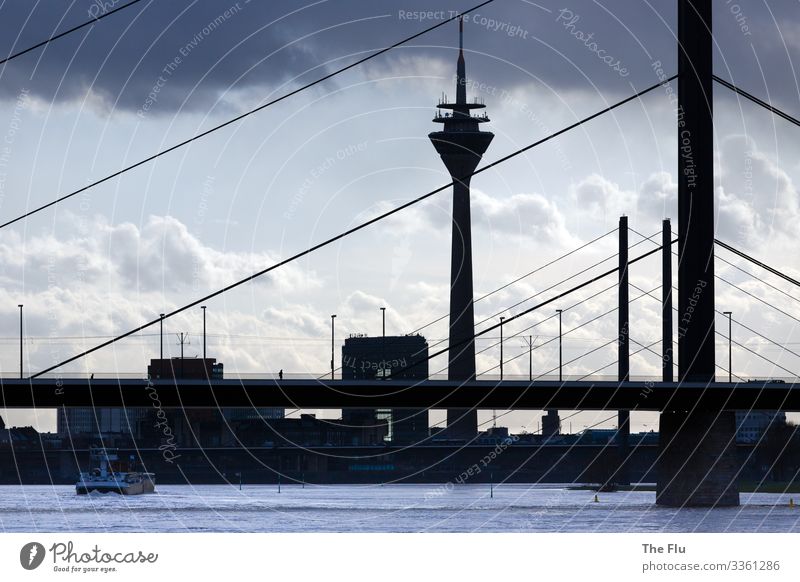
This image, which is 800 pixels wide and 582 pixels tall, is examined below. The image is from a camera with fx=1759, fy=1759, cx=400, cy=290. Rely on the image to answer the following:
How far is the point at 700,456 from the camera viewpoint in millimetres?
63938

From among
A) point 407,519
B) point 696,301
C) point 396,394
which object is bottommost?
point 407,519

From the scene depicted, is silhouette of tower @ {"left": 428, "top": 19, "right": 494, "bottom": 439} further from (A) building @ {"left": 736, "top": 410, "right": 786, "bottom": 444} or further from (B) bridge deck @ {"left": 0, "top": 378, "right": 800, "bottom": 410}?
(B) bridge deck @ {"left": 0, "top": 378, "right": 800, "bottom": 410}

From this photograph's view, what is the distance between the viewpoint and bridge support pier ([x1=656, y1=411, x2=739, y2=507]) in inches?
2511

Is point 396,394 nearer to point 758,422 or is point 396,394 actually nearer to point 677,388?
point 677,388

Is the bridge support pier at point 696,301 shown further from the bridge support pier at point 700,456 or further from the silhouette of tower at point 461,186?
the silhouette of tower at point 461,186

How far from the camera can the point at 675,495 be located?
6625 centimetres

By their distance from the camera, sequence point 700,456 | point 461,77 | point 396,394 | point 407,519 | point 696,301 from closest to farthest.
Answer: point 396,394, point 700,456, point 696,301, point 407,519, point 461,77
